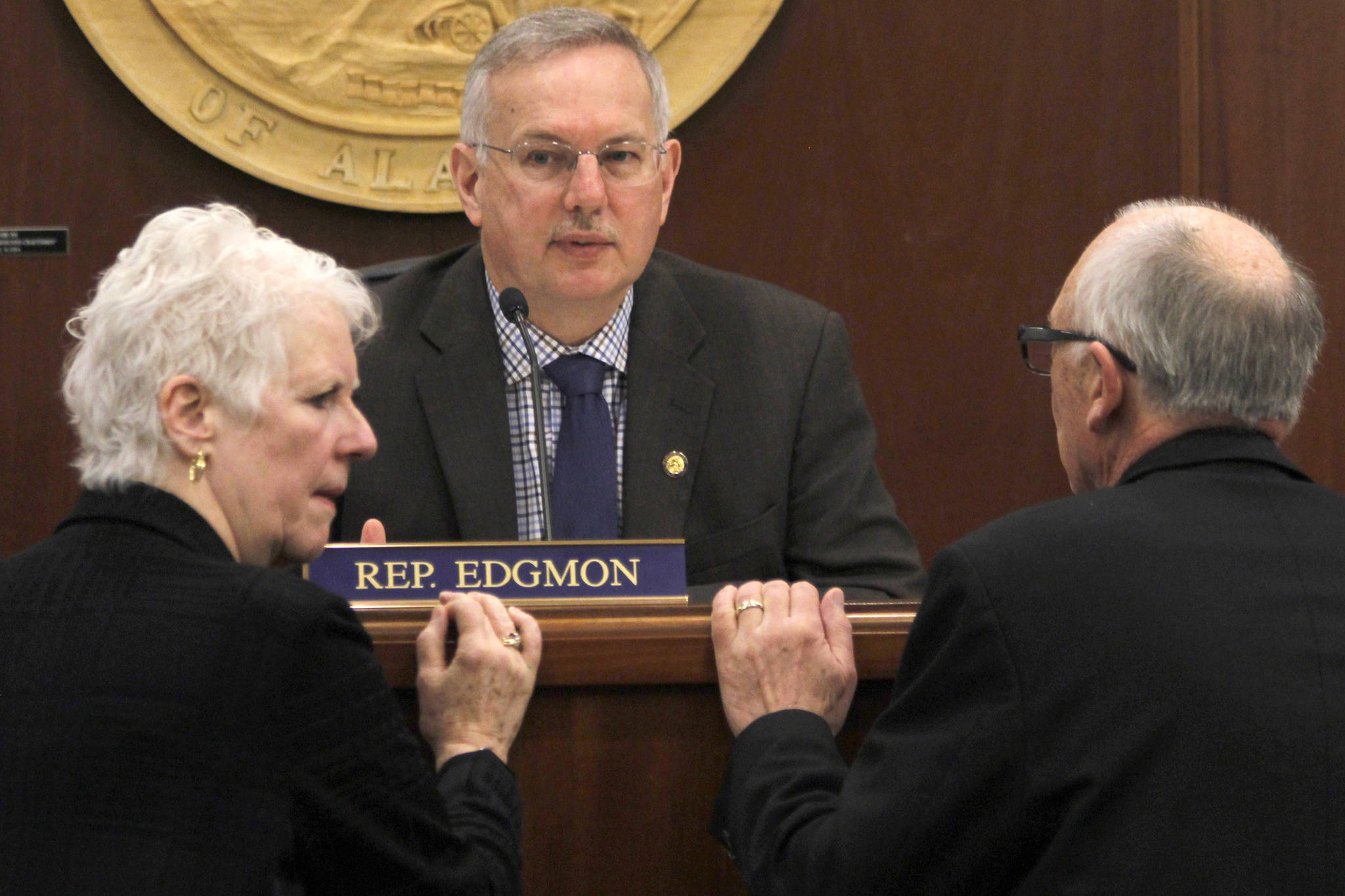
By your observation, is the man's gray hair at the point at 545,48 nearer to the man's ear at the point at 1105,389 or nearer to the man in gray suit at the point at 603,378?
the man in gray suit at the point at 603,378

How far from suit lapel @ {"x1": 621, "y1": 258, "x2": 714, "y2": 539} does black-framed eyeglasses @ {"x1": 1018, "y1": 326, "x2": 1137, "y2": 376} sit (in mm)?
633

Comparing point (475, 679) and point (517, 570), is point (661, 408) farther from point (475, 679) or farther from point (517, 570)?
point (475, 679)

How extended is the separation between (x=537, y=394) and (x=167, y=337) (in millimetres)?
503

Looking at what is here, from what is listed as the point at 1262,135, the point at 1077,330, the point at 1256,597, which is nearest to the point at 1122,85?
the point at 1262,135

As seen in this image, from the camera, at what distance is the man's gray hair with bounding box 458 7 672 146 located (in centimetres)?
208

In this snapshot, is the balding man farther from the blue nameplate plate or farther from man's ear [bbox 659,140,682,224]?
man's ear [bbox 659,140,682,224]

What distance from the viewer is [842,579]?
6.53 feet

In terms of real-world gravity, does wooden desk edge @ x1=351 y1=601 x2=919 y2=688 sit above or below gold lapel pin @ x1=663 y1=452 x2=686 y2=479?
below

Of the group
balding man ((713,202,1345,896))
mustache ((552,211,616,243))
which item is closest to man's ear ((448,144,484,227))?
mustache ((552,211,616,243))

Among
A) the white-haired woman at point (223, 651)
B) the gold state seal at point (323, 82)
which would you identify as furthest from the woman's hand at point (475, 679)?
the gold state seal at point (323, 82)

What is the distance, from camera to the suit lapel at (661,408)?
198 centimetres

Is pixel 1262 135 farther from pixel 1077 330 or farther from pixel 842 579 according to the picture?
pixel 1077 330

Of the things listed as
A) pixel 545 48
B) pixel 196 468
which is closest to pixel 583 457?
pixel 545 48

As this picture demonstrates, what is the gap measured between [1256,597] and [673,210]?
1.98 m
